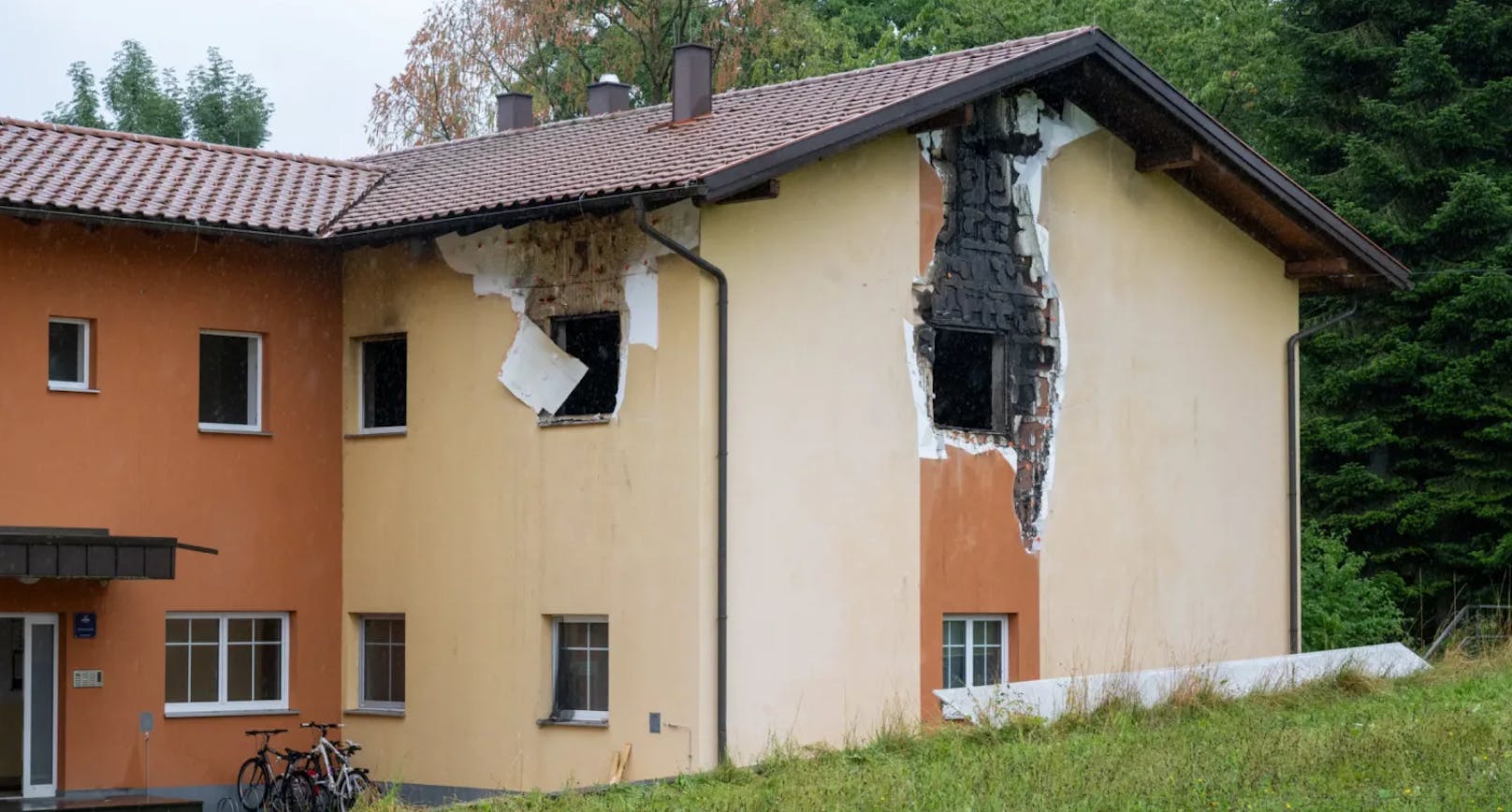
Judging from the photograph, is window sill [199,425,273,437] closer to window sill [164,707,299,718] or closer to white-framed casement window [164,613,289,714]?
white-framed casement window [164,613,289,714]

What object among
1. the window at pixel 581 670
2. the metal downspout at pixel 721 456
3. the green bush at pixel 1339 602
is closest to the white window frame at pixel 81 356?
the window at pixel 581 670

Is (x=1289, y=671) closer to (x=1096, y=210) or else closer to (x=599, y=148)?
(x=1096, y=210)

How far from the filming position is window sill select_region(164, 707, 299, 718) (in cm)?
1912

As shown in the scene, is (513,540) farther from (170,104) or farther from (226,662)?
(170,104)

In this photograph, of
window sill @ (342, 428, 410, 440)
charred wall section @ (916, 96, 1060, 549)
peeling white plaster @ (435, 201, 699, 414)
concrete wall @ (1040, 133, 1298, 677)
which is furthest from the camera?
concrete wall @ (1040, 133, 1298, 677)

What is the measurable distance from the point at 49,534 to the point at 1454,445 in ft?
58.8

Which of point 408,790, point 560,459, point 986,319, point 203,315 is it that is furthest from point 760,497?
point 203,315

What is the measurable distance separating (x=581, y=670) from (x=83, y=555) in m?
4.35

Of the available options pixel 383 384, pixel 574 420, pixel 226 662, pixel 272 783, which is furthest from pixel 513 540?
pixel 226 662

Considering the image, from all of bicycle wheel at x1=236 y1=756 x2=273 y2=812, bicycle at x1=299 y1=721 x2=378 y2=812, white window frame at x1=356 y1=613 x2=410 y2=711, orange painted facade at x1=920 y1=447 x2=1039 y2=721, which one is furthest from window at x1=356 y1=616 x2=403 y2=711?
orange painted facade at x1=920 y1=447 x2=1039 y2=721

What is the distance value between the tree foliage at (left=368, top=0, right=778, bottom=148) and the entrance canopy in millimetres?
19734

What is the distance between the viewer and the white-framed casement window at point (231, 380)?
65.0ft

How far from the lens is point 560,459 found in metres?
18.3

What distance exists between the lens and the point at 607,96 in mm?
23359
